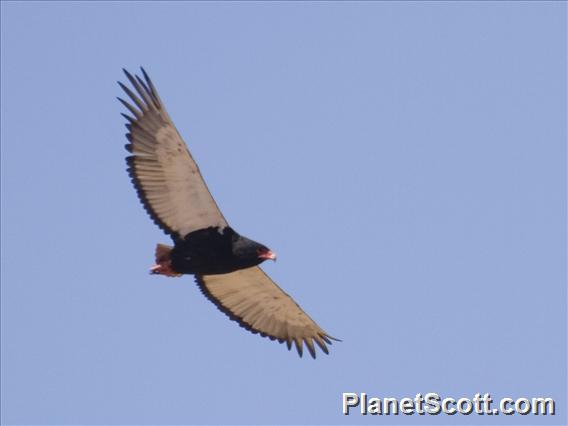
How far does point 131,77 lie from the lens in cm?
3284

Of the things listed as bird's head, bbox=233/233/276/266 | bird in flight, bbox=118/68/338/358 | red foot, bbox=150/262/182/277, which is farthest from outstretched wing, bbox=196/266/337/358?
red foot, bbox=150/262/182/277

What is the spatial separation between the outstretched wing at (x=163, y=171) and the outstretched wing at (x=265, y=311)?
2169 mm

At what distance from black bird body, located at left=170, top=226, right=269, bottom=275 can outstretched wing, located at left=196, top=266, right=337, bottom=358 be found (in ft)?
7.29

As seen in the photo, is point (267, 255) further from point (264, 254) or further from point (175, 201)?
point (175, 201)

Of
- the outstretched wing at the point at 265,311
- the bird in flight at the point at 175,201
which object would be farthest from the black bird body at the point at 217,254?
the outstretched wing at the point at 265,311

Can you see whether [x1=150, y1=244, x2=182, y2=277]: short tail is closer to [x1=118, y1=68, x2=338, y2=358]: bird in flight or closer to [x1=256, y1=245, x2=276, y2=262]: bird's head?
[x1=118, y1=68, x2=338, y2=358]: bird in flight

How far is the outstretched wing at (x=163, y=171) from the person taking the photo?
1291 inches

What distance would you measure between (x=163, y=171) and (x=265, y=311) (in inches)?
158

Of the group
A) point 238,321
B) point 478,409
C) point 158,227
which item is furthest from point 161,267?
point 478,409

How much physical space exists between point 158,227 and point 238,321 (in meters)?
3.06

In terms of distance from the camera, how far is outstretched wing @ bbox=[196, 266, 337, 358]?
115 feet

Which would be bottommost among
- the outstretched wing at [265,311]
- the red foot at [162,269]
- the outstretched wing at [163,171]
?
the outstretched wing at [265,311]

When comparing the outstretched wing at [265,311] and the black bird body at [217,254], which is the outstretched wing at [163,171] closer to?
the black bird body at [217,254]

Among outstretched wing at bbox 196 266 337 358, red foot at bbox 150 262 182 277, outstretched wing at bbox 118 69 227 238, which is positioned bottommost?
outstretched wing at bbox 196 266 337 358
